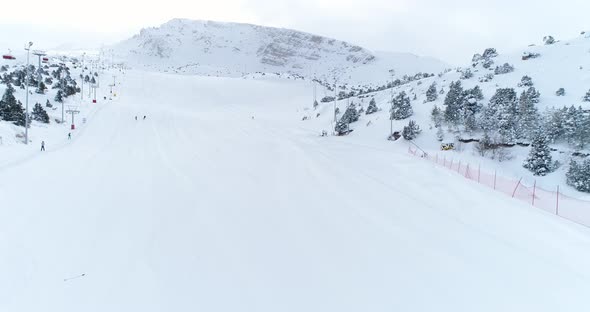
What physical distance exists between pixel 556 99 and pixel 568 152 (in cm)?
777

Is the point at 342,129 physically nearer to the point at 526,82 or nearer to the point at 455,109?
the point at 455,109

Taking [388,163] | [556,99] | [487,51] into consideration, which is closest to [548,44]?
[487,51]

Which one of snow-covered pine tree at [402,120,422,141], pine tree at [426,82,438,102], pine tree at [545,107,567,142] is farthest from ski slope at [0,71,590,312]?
pine tree at [426,82,438,102]

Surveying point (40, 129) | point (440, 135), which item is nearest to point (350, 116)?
point (440, 135)

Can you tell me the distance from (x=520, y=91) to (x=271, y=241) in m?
32.3

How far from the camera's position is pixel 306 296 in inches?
329

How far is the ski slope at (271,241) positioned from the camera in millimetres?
8352

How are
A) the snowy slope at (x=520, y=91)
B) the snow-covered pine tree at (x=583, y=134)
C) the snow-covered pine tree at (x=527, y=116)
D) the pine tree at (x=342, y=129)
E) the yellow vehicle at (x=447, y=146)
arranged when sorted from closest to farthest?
the snow-covered pine tree at (x=583, y=134) < the snowy slope at (x=520, y=91) < the snow-covered pine tree at (x=527, y=116) < the yellow vehicle at (x=447, y=146) < the pine tree at (x=342, y=129)

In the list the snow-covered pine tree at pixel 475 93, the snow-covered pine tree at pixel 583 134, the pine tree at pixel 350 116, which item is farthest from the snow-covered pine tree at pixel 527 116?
the pine tree at pixel 350 116

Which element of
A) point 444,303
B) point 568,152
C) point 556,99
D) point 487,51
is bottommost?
point 444,303

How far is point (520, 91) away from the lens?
113ft

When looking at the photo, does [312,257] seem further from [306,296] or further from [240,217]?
[240,217]

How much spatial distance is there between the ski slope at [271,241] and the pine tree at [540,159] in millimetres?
8251

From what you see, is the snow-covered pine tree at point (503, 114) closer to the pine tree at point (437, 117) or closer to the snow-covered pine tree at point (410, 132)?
the pine tree at point (437, 117)
